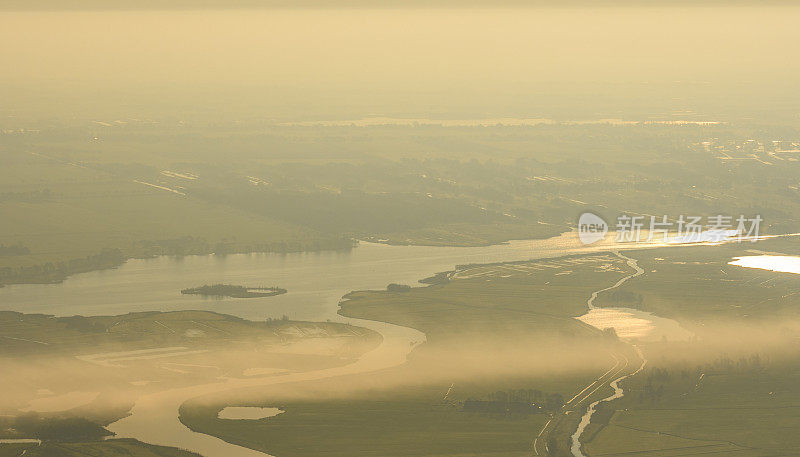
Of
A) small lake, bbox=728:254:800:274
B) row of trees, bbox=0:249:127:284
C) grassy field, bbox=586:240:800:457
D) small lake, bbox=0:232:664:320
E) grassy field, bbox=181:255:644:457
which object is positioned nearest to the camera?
grassy field, bbox=181:255:644:457

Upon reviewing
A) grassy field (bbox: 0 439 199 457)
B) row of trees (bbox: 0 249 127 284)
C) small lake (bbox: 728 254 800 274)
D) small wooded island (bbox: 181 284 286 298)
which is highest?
small lake (bbox: 728 254 800 274)

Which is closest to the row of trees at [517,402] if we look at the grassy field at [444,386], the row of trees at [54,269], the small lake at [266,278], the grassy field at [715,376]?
the grassy field at [444,386]

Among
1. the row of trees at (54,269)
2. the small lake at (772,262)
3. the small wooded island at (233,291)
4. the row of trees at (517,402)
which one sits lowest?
the row of trees at (517,402)

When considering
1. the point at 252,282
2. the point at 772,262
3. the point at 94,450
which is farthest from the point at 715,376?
the point at 252,282

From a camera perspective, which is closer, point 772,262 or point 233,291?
point 233,291

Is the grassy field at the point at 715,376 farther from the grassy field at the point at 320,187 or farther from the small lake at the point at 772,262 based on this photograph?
the grassy field at the point at 320,187

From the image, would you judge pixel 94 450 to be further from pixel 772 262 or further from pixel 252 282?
pixel 772 262

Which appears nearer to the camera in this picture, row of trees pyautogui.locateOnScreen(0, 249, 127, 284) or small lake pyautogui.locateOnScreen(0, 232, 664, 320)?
small lake pyautogui.locateOnScreen(0, 232, 664, 320)

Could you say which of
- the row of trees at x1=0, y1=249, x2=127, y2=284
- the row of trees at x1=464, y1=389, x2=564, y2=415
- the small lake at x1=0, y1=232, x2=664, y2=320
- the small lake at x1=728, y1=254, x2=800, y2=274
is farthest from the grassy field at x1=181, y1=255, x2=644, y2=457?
the row of trees at x1=0, y1=249, x2=127, y2=284

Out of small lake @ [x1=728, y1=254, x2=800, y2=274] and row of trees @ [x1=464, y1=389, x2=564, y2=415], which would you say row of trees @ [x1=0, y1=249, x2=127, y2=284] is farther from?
small lake @ [x1=728, y1=254, x2=800, y2=274]
